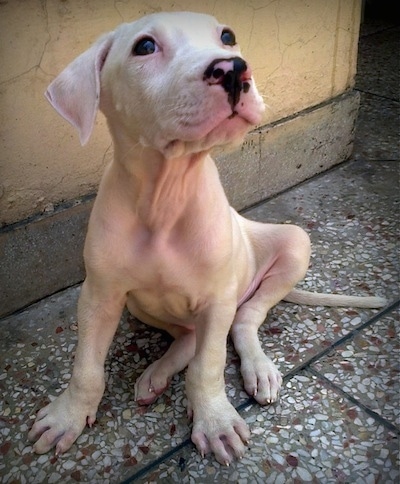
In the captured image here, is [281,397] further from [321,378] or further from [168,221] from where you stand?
[168,221]

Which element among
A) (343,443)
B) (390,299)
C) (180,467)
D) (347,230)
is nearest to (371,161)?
(347,230)

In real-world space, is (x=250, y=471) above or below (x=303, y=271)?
below

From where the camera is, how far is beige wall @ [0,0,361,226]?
276cm

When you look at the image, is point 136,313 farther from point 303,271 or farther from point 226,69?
point 226,69

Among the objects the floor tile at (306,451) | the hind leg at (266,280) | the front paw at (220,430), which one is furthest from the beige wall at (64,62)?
the floor tile at (306,451)

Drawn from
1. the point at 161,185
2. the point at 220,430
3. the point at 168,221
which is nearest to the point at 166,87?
the point at 161,185

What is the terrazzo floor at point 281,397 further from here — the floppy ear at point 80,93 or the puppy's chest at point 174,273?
the floppy ear at point 80,93

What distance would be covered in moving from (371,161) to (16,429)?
314 centimetres

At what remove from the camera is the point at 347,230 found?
3752 mm

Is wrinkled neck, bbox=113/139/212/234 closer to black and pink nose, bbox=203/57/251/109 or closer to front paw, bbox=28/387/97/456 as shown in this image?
black and pink nose, bbox=203/57/251/109

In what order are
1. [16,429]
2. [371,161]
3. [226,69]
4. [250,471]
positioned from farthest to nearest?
1. [371,161]
2. [16,429]
3. [250,471]
4. [226,69]

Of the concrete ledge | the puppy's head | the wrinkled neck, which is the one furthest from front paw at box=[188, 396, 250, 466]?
the concrete ledge

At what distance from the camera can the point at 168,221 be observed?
90.1 inches

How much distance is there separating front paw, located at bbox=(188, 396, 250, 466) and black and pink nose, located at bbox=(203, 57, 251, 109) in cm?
127
